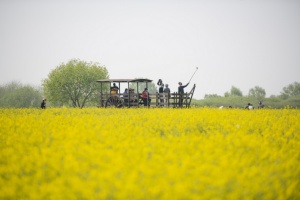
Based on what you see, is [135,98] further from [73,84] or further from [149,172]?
[73,84]

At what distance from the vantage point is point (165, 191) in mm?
4562

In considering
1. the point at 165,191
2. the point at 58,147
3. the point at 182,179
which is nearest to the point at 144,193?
the point at 165,191

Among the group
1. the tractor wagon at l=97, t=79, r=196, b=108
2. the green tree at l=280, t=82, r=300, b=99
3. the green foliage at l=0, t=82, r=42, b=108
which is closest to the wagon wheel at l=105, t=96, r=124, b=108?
the tractor wagon at l=97, t=79, r=196, b=108

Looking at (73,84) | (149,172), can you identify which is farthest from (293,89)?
(149,172)

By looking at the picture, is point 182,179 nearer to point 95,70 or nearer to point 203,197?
point 203,197

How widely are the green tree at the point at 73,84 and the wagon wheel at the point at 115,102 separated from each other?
33.0m

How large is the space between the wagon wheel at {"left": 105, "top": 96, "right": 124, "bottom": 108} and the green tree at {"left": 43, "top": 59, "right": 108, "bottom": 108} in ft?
108

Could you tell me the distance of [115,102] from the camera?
28500 millimetres

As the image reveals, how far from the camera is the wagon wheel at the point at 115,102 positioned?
92.7 ft

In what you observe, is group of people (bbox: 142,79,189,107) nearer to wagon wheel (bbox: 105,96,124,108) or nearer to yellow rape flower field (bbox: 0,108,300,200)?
wagon wheel (bbox: 105,96,124,108)

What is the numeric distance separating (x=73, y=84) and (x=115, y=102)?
1421 inches

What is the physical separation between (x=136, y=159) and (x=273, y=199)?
237 cm

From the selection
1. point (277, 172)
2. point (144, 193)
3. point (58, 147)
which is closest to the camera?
point (144, 193)

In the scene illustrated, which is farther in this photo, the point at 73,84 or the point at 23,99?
the point at 23,99
